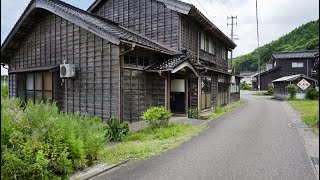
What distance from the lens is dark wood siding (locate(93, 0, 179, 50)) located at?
47.8ft

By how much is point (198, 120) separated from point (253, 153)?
6.17 m

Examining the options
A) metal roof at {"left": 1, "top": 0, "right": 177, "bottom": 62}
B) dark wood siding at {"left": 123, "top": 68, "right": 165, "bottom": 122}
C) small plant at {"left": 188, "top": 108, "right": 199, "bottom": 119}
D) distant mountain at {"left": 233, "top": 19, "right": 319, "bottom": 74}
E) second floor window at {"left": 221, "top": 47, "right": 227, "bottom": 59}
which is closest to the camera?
metal roof at {"left": 1, "top": 0, "right": 177, "bottom": 62}

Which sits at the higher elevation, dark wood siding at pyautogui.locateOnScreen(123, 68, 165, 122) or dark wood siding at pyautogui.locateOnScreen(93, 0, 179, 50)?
dark wood siding at pyautogui.locateOnScreen(93, 0, 179, 50)

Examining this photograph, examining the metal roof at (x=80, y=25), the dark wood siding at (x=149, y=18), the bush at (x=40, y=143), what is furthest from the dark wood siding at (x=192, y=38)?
the bush at (x=40, y=143)

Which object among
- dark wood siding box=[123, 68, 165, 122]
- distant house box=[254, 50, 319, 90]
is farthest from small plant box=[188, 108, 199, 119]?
distant house box=[254, 50, 319, 90]

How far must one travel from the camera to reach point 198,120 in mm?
13320

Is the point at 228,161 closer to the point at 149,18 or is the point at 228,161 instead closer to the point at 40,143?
the point at 40,143

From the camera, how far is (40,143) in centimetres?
480

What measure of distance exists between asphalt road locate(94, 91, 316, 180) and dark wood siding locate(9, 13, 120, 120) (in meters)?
4.62

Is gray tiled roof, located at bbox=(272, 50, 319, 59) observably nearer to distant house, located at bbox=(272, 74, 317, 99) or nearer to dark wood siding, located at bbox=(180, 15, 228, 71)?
distant house, located at bbox=(272, 74, 317, 99)

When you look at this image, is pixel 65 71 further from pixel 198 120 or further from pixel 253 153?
pixel 253 153

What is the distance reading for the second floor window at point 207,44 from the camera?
60.9ft

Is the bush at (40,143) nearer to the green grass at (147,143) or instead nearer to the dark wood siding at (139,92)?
the green grass at (147,143)

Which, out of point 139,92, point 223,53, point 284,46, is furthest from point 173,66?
point 284,46
